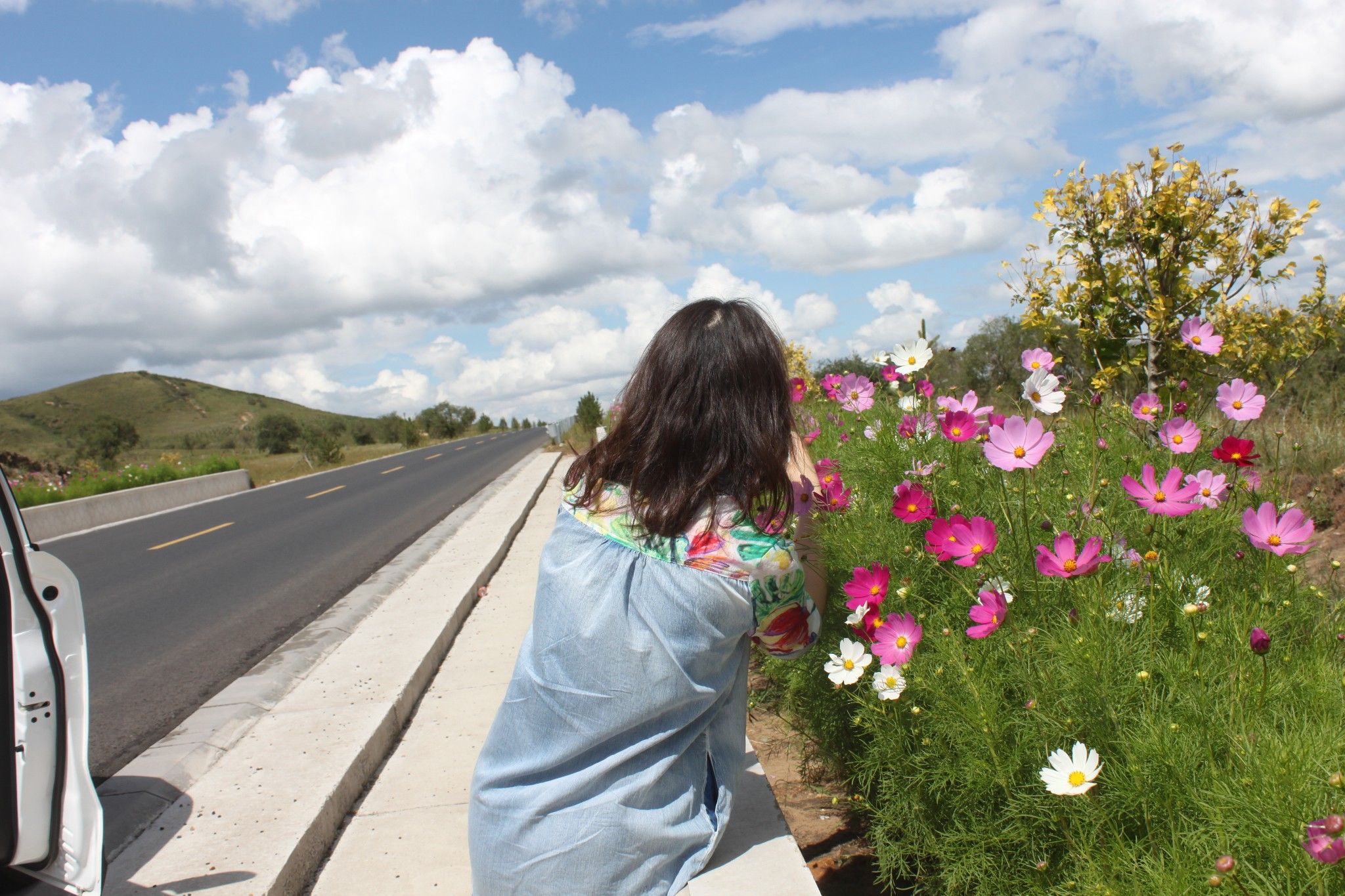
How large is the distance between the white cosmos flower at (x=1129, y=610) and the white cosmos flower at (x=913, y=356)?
0.89 meters

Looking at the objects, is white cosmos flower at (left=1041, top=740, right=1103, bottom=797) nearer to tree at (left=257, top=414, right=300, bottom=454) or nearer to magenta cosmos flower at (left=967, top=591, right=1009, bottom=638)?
magenta cosmos flower at (left=967, top=591, right=1009, bottom=638)

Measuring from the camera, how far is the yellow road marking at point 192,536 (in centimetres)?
1189

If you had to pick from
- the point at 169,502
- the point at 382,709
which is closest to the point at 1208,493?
the point at 382,709

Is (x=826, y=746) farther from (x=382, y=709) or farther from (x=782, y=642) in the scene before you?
(x=382, y=709)

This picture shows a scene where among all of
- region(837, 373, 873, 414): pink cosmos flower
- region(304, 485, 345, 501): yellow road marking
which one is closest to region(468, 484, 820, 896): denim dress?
region(837, 373, 873, 414): pink cosmos flower

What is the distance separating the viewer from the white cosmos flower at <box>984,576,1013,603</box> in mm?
2139

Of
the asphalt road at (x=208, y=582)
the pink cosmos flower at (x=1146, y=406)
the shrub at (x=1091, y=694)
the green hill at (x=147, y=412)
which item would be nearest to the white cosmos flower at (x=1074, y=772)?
the shrub at (x=1091, y=694)

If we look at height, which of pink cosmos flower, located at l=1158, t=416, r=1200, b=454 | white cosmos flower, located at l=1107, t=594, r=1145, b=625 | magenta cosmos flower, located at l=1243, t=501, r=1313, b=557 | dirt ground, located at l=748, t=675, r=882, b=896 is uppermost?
pink cosmos flower, located at l=1158, t=416, r=1200, b=454

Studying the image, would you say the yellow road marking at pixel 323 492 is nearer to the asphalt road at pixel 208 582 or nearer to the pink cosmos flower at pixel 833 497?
the asphalt road at pixel 208 582

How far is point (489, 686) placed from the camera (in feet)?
14.2

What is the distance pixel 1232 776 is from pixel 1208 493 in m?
0.69

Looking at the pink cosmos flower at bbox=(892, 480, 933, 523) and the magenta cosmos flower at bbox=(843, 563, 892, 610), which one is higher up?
the pink cosmos flower at bbox=(892, 480, 933, 523)

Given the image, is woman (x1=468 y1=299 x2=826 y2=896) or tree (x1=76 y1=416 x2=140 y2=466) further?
tree (x1=76 y1=416 x2=140 y2=466)

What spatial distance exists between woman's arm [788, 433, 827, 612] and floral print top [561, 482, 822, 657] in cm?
21
